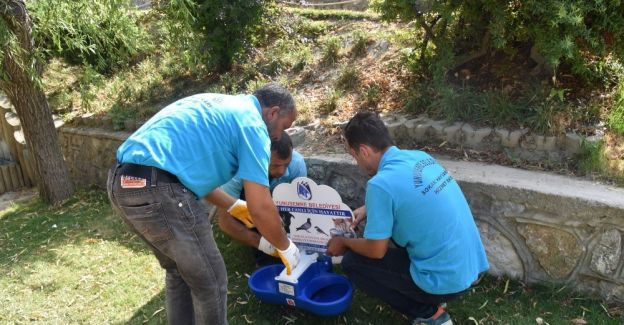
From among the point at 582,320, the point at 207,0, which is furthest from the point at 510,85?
the point at 207,0

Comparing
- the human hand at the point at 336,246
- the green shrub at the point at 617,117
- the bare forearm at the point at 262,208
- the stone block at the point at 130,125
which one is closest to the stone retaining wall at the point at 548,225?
the green shrub at the point at 617,117

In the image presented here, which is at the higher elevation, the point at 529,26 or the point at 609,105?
the point at 529,26

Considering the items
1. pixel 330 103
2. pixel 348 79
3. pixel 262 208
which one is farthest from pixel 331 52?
pixel 262 208

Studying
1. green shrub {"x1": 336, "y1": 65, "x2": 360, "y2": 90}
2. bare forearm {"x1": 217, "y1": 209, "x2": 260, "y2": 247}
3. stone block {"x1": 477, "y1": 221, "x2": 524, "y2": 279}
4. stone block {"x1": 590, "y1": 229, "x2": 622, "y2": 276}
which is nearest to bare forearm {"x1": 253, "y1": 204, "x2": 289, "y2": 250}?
bare forearm {"x1": 217, "y1": 209, "x2": 260, "y2": 247}

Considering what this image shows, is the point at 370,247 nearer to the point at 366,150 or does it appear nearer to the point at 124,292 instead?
the point at 366,150

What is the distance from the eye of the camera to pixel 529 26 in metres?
3.45

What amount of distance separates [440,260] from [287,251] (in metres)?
0.75

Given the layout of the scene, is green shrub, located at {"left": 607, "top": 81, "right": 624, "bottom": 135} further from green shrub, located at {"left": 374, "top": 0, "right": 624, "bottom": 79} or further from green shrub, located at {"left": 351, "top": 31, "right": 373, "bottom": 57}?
green shrub, located at {"left": 351, "top": 31, "right": 373, "bottom": 57}

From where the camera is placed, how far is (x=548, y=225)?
3084 mm

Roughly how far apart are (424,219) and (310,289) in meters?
0.87

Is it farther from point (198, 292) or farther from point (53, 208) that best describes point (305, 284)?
point (53, 208)

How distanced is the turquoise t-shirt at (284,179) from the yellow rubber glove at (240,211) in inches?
8.4

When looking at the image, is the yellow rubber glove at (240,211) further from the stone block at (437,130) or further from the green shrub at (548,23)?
the green shrub at (548,23)

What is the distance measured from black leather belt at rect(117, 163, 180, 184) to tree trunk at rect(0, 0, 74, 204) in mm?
3074
